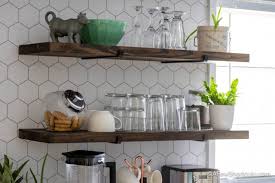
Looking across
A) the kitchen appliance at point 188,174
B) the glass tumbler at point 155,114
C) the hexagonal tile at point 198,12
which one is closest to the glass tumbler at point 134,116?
the glass tumbler at point 155,114

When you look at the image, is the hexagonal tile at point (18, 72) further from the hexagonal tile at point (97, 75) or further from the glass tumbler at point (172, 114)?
the glass tumbler at point (172, 114)

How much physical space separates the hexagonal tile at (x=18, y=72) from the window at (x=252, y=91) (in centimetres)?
117

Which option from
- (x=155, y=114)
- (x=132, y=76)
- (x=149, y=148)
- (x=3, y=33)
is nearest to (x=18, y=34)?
Answer: (x=3, y=33)

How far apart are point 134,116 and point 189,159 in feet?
1.93

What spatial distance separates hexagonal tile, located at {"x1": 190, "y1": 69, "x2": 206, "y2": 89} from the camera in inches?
125

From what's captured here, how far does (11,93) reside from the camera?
8.76 feet

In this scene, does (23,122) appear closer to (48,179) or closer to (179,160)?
(48,179)

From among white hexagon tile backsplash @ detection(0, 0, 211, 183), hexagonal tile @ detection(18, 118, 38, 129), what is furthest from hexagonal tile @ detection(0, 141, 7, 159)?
hexagonal tile @ detection(18, 118, 38, 129)

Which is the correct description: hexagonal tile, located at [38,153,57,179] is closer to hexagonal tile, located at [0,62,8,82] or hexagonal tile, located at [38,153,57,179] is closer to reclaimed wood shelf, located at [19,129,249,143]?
reclaimed wood shelf, located at [19,129,249,143]

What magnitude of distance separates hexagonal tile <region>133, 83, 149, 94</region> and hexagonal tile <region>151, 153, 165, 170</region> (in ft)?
1.08

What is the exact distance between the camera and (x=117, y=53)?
8.41ft

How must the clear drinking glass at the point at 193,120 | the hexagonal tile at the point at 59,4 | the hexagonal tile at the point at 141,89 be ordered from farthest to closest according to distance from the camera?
the hexagonal tile at the point at 141,89 < the clear drinking glass at the point at 193,120 < the hexagonal tile at the point at 59,4

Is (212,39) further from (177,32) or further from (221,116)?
(221,116)

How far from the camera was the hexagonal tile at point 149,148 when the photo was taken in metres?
3.02
